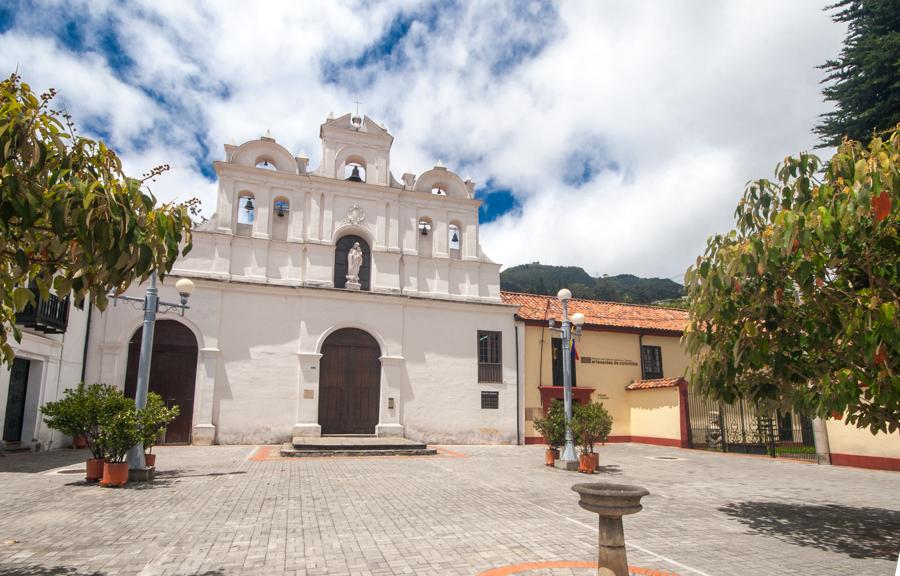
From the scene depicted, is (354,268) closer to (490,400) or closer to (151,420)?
(490,400)

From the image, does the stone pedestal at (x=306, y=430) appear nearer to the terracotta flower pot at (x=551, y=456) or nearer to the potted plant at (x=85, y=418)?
the terracotta flower pot at (x=551, y=456)

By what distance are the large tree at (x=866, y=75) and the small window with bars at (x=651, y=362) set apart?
10.8 m

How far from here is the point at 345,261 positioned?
2217 centimetres

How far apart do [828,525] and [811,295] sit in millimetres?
3764

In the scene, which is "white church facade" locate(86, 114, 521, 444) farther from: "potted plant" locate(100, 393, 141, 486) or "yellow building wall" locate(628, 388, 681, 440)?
"potted plant" locate(100, 393, 141, 486)

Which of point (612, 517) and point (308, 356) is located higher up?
point (308, 356)

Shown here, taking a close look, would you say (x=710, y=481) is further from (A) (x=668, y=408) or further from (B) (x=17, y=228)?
(B) (x=17, y=228)

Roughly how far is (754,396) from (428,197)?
17.2 m

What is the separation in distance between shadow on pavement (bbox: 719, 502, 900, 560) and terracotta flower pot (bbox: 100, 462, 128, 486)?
10574mm

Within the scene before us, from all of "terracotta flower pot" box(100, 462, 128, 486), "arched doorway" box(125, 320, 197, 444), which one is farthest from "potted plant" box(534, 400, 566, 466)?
"arched doorway" box(125, 320, 197, 444)

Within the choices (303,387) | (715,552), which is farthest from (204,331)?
(715,552)

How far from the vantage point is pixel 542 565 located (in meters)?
5.83

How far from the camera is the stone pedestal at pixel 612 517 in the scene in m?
4.85

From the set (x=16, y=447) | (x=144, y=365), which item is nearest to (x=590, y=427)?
(x=144, y=365)
